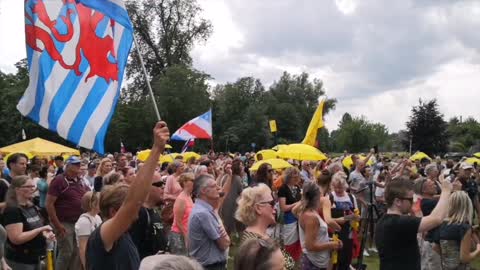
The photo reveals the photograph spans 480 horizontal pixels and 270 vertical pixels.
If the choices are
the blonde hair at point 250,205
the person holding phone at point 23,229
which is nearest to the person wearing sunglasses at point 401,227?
the blonde hair at point 250,205

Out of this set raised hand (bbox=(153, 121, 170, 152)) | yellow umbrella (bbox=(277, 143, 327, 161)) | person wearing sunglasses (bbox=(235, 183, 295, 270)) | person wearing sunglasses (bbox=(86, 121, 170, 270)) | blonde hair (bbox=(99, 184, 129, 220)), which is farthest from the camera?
yellow umbrella (bbox=(277, 143, 327, 161))

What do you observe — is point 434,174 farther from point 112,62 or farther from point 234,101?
point 234,101

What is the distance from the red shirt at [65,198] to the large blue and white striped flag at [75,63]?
2127 mm

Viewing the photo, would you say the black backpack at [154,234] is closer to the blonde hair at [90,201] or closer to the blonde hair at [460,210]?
the blonde hair at [90,201]

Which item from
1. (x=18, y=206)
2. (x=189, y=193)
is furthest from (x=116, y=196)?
(x=189, y=193)

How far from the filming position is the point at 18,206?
546cm

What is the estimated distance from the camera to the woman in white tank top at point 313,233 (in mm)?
5668

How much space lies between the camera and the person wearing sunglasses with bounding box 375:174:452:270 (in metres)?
4.38

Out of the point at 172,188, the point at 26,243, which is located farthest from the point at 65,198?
the point at 172,188

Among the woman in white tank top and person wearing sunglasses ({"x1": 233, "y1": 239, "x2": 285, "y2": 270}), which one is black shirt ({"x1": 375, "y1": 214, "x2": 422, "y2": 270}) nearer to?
the woman in white tank top

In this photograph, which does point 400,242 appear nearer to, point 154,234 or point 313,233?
point 313,233

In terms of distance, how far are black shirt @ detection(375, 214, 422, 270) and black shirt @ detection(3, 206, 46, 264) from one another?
346cm

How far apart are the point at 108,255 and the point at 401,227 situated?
94.9 inches

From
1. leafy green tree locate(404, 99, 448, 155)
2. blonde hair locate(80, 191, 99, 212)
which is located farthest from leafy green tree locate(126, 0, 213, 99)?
blonde hair locate(80, 191, 99, 212)
